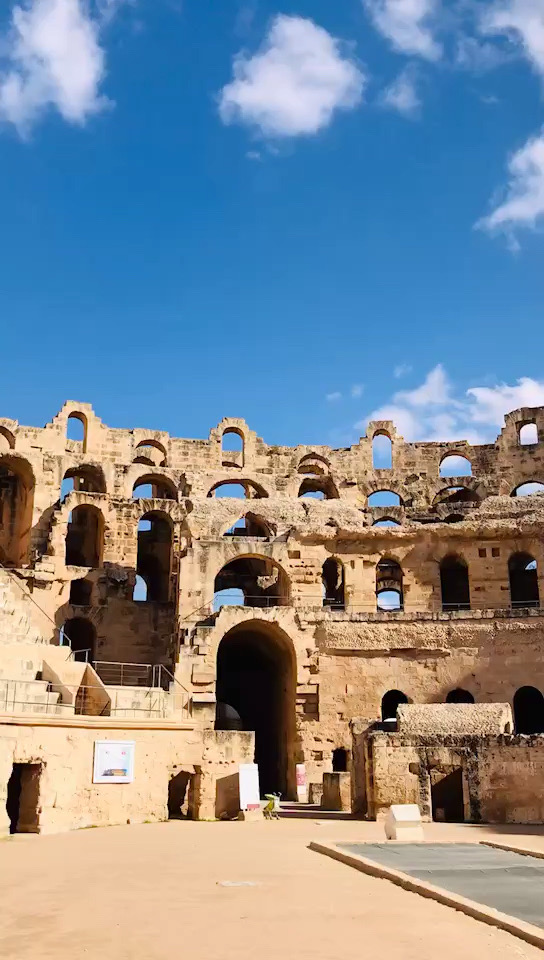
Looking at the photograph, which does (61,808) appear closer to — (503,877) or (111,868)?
(111,868)

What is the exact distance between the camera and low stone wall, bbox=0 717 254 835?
1770cm

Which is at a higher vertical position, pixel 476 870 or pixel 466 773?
pixel 466 773

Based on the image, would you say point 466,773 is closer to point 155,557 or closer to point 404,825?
point 404,825

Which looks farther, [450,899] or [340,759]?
[340,759]

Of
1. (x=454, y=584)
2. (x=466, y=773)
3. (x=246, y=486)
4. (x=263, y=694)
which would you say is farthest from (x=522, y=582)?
(x=466, y=773)

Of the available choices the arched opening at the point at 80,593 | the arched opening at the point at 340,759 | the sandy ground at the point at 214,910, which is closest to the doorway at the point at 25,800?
the sandy ground at the point at 214,910

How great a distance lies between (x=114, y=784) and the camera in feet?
63.1

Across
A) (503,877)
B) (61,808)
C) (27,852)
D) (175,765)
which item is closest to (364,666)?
(175,765)

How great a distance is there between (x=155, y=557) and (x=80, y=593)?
4.35 meters

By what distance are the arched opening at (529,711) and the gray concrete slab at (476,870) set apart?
1382cm

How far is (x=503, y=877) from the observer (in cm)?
1079

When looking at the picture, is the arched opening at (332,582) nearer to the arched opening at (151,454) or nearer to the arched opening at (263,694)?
the arched opening at (263,694)

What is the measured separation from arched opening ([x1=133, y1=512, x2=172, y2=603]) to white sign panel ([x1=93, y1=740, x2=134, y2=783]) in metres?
17.9

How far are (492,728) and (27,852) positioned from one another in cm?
1100
